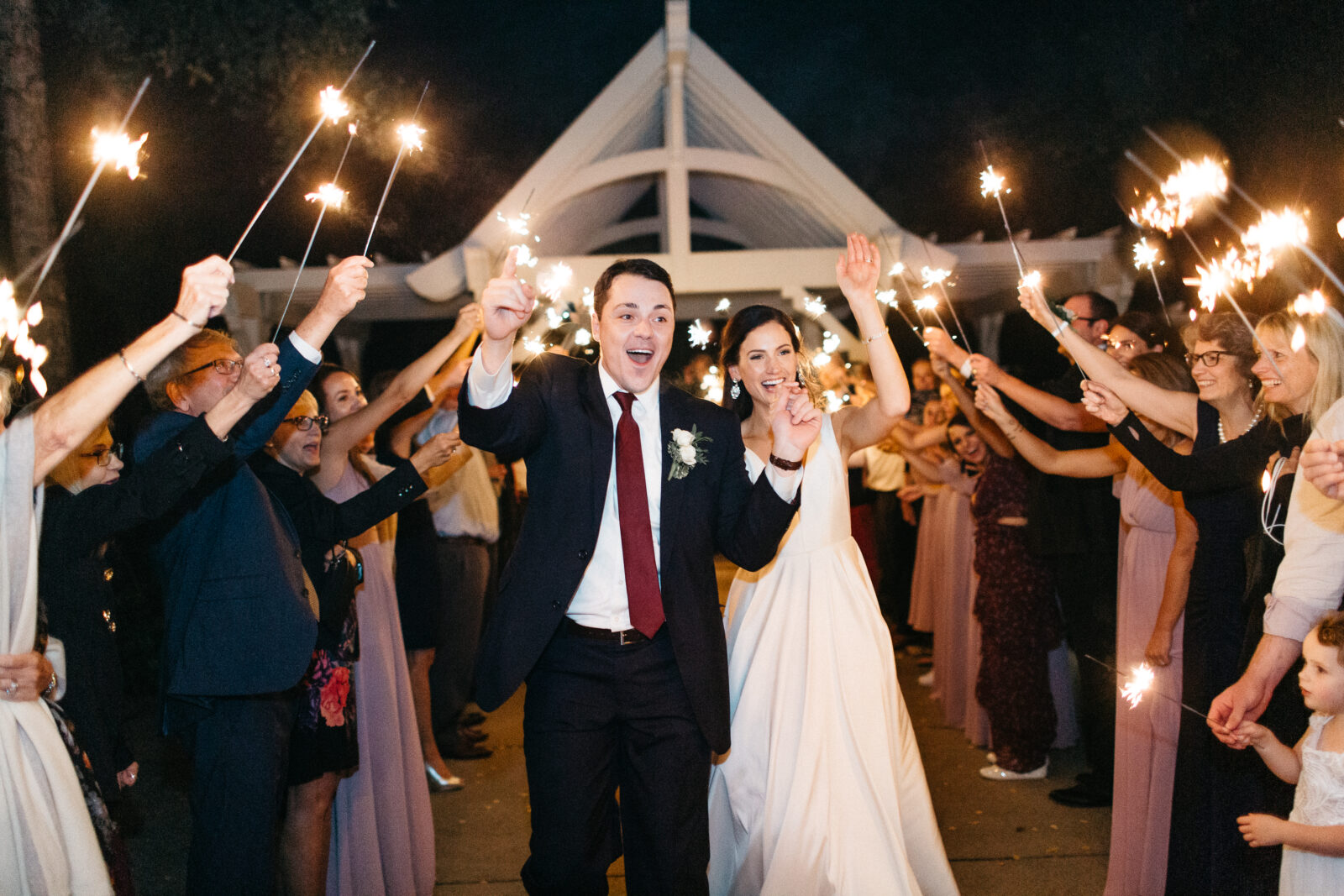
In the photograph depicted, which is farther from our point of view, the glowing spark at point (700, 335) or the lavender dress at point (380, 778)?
the glowing spark at point (700, 335)

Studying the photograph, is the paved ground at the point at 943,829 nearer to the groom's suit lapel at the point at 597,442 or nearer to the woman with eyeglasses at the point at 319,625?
the woman with eyeglasses at the point at 319,625

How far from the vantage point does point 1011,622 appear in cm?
562

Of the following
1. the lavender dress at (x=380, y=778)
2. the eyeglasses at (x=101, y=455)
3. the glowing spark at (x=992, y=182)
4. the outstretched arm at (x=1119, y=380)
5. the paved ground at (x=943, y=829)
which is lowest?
the paved ground at (x=943, y=829)

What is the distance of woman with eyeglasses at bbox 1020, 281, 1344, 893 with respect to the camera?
3141 millimetres

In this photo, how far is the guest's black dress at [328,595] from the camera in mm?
3492

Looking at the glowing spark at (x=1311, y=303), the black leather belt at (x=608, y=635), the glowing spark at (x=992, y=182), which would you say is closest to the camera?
the glowing spark at (x=1311, y=303)

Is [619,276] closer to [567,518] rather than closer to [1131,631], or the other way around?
[567,518]

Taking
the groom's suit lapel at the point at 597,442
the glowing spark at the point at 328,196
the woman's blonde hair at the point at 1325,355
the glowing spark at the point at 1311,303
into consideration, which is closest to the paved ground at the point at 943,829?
the groom's suit lapel at the point at 597,442

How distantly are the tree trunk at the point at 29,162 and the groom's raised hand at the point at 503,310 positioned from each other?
5704 millimetres

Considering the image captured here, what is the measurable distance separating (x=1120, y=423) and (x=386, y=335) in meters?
14.5

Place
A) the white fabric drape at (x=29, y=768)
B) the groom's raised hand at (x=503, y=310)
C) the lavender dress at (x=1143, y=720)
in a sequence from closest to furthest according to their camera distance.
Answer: the white fabric drape at (x=29, y=768)
the groom's raised hand at (x=503, y=310)
the lavender dress at (x=1143, y=720)

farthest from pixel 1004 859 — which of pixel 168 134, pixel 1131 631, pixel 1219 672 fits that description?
pixel 168 134

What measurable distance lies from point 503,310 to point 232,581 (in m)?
1.21

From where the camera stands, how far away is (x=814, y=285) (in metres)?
12.2
